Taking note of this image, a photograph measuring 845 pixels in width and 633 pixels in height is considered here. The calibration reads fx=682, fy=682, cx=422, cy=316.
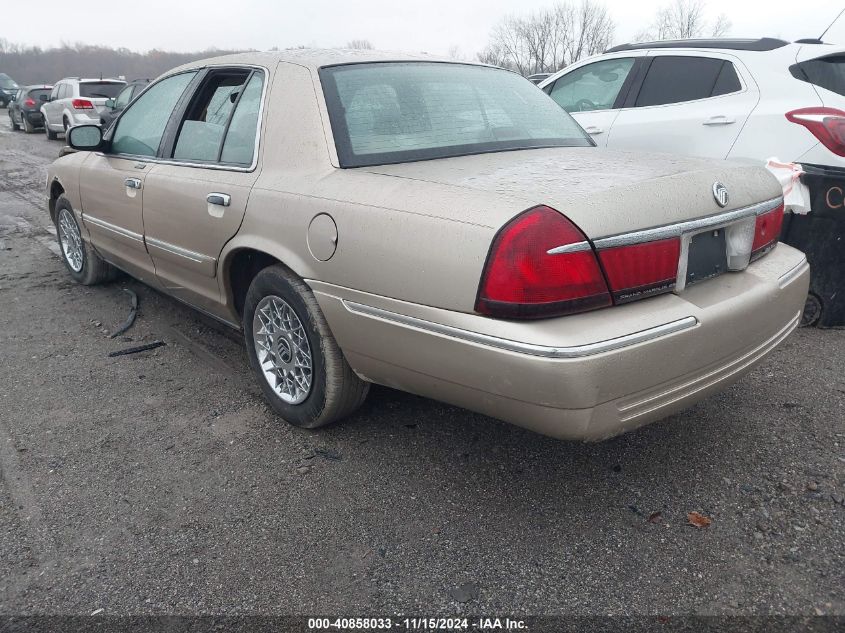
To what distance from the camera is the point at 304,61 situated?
3.07 m

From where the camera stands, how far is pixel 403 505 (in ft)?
8.25

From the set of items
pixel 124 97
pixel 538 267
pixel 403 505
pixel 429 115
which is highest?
pixel 429 115

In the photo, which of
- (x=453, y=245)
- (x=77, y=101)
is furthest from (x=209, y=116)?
(x=77, y=101)

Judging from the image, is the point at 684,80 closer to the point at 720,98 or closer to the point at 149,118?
the point at 720,98

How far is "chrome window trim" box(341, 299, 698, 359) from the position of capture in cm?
197

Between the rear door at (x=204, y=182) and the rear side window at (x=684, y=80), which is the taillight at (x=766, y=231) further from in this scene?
the rear side window at (x=684, y=80)

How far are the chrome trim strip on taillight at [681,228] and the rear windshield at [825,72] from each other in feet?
6.97

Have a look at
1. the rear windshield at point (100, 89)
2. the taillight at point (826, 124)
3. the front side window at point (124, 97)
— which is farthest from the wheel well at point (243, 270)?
the rear windshield at point (100, 89)

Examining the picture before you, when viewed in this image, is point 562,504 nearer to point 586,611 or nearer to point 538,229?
point 586,611

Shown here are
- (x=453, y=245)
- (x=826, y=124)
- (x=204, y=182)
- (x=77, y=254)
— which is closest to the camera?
(x=453, y=245)

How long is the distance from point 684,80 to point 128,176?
379 centimetres

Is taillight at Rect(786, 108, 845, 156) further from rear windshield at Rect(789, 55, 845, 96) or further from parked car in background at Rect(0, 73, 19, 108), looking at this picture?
parked car in background at Rect(0, 73, 19, 108)

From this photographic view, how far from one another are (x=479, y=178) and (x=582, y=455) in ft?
4.06

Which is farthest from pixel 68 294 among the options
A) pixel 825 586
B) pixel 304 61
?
pixel 825 586
